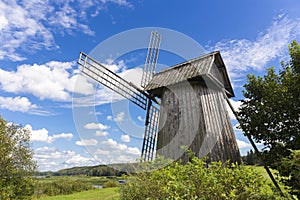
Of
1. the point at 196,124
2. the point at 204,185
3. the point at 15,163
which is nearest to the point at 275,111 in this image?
the point at 196,124

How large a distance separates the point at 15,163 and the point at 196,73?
8.11m

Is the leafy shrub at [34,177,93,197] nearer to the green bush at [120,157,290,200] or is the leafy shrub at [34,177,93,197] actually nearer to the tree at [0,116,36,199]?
the tree at [0,116,36,199]

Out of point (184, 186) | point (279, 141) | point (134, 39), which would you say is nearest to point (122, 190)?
point (184, 186)

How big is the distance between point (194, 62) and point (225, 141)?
→ 3.77 metres

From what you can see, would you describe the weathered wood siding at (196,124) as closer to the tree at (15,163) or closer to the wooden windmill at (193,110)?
the wooden windmill at (193,110)

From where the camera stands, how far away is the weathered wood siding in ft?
26.8

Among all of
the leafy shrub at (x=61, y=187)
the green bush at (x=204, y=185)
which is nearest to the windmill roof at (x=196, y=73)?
the green bush at (x=204, y=185)

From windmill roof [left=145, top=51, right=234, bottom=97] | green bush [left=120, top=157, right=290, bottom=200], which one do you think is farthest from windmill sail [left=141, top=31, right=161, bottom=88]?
green bush [left=120, top=157, right=290, bottom=200]

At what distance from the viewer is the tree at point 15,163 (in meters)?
7.72

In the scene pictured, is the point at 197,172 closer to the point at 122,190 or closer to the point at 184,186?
the point at 184,186

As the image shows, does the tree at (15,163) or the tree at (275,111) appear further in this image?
the tree at (15,163)

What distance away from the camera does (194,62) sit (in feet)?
31.8

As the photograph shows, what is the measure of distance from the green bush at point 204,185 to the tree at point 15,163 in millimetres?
6002

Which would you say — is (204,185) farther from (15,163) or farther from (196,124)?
(15,163)
